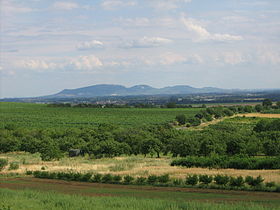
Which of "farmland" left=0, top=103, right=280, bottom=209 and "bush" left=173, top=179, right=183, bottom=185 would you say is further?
"bush" left=173, top=179, right=183, bottom=185

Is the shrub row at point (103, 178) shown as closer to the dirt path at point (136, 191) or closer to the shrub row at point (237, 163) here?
the dirt path at point (136, 191)

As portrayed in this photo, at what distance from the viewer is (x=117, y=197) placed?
23.0m

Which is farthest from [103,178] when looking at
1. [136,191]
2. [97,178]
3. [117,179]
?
[136,191]

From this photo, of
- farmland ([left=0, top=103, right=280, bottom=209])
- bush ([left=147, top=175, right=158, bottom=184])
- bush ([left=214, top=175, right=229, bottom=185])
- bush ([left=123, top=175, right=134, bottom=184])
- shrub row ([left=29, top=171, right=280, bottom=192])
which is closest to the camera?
farmland ([left=0, top=103, right=280, bottom=209])

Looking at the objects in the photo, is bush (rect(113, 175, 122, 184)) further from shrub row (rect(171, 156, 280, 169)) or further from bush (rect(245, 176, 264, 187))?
shrub row (rect(171, 156, 280, 169))

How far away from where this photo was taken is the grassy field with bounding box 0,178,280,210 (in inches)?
787

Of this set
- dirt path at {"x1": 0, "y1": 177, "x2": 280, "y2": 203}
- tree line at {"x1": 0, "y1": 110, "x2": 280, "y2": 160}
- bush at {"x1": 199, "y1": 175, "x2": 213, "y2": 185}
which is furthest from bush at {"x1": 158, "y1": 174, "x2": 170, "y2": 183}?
tree line at {"x1": 0, "y1": 110, "x2": 280, "y2": 160}

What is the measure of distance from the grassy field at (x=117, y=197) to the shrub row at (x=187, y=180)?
116cm

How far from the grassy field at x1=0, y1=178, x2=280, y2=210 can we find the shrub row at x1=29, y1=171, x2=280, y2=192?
3.81ft

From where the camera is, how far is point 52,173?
107ft

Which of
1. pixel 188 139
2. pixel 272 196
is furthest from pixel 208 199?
pixel 188 139

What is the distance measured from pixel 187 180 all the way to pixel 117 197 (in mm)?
6701

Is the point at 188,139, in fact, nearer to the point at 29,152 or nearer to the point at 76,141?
the point at 76,141

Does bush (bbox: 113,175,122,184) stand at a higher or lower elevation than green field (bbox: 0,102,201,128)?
higher
